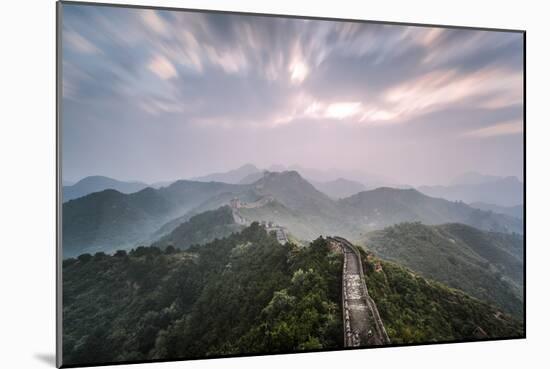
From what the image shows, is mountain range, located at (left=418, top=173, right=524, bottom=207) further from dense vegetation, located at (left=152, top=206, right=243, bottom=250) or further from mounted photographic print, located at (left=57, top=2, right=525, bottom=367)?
dense vegetation, located at (left=152, top=206, right=243, bottom=250)

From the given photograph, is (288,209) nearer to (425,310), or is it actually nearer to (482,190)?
(425,310)

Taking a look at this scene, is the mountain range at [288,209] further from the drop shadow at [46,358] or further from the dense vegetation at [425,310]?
the drop shadow at [46,358]

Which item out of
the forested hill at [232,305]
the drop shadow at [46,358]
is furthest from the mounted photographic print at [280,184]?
the drop shadow at [46,358]

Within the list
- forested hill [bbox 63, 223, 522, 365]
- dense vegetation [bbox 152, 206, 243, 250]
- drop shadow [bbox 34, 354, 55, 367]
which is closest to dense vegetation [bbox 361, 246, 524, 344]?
forested hill [bbox 63, 223, 522, 365]

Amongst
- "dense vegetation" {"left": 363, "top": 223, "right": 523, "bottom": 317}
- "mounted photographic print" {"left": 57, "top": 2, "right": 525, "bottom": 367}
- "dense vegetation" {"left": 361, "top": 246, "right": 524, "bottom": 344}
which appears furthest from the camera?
"dense vegetation" {"left": 363, "top": 223, "right": 523, "bottom": 317}

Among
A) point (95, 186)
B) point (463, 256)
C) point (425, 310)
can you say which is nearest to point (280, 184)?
point (95, 186)

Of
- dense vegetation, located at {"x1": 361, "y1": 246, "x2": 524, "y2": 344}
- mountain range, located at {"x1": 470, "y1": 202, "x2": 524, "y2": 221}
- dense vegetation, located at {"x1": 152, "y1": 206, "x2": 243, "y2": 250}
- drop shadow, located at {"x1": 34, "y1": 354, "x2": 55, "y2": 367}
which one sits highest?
mountain range, located at {"x1": 470, "y1": 202, "x2": 524, "y2": 221}
